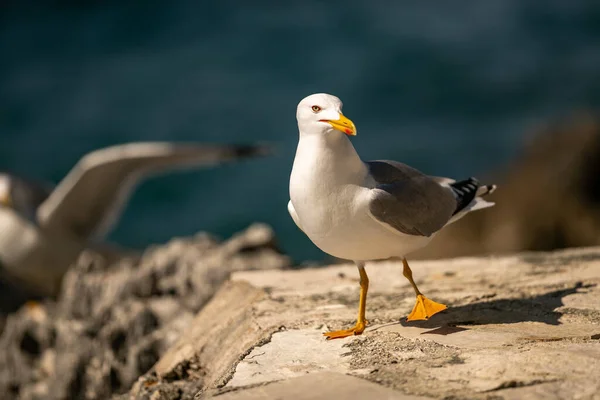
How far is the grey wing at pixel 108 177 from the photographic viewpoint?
7.88 metres

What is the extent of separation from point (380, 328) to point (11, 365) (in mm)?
3348

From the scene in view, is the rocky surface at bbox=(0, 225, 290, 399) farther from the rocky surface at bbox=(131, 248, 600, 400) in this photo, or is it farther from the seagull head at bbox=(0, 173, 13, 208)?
the seagull head at bbox=(0, 173, 13, 208)

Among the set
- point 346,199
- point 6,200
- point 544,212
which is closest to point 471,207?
point 346,199

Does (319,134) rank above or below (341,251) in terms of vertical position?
above

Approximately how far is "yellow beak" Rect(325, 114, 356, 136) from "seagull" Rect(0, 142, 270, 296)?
5443 mm

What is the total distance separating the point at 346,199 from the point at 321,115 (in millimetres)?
313

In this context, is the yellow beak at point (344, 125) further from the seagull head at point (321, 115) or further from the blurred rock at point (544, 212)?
the blurred rock at point (544, 212)

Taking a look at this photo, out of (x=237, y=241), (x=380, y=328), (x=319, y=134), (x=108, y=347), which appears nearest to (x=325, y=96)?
(x=319, y=134)

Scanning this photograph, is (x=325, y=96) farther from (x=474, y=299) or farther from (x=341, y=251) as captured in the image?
(x=474, y=299)

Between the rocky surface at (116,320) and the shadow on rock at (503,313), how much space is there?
1.90 m

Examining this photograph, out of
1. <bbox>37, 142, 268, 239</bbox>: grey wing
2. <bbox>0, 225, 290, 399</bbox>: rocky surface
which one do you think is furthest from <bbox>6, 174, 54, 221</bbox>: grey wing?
<bbox>0, 225, 290, 399</bbox>: rocky surface

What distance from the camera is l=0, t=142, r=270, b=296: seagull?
818cm

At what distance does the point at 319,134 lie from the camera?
282 centimetres

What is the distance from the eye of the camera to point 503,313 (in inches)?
124
